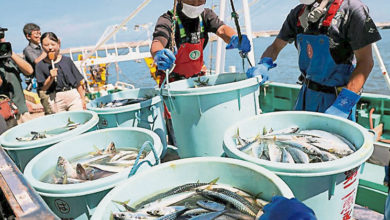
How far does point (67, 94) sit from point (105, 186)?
3.91 m

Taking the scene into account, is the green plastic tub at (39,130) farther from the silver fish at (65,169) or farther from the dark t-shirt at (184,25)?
the dark t-shirt at (184,25)

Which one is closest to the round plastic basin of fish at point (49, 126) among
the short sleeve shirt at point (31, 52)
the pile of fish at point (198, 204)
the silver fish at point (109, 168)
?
the silver fish at point (109, 168)

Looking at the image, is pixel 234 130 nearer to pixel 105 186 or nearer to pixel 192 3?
pixel 105 186

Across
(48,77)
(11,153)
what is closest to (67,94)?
(48,77)

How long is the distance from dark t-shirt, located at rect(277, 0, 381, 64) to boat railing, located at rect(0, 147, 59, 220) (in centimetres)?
260

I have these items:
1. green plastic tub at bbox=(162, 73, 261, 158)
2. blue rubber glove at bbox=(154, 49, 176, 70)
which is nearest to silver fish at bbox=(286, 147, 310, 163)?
green plastic tub at bbox=(162, 73, 261, 158)

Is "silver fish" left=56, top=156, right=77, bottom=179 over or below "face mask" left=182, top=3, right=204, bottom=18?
below

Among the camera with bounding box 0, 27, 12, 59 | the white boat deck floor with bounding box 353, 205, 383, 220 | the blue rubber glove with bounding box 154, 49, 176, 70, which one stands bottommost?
the white boat deck floor with bounding box 353, 205, 383, 220

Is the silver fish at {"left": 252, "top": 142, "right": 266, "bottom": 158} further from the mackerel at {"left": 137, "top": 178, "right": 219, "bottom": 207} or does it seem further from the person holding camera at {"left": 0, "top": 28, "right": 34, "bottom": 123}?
the person holding camera at {"left": 0, "top": 28, "right": 34, "bottom": 123}

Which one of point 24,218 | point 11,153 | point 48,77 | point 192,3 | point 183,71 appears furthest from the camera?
point 48,77

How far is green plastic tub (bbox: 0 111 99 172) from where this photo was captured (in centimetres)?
250

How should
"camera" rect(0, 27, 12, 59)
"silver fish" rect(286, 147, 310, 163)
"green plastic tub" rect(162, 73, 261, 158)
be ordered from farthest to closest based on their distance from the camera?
"camera" rect(0, 27, 12, 59) → "green plastic tub" rect(162, 73, 261, 158) → "silver fish" rect(286, 147, 310, 163)

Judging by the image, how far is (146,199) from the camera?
1.70 metres

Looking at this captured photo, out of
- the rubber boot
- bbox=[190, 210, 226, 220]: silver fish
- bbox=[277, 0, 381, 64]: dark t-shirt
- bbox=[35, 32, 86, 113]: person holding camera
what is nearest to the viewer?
bbox=[190, 210, 226, 220]: silver fish
